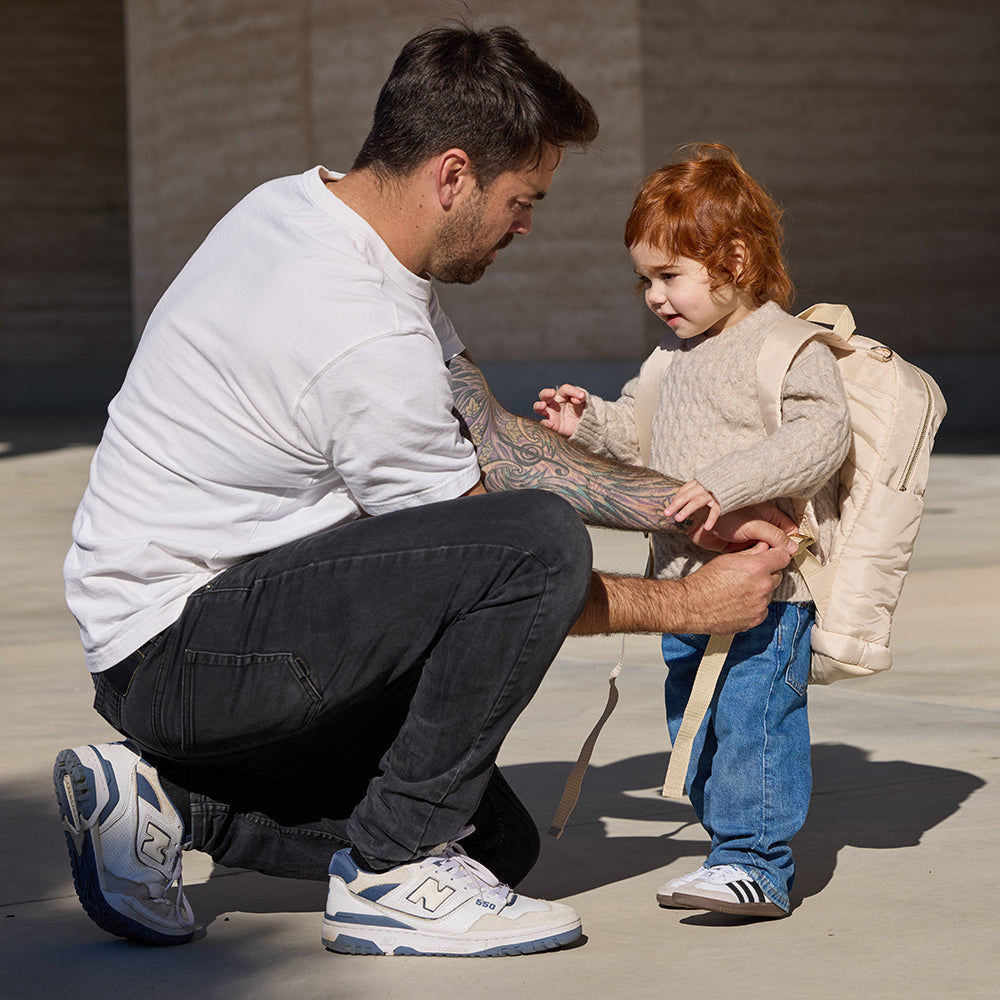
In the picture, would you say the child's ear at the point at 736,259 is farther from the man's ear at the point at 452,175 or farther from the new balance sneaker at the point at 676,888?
the new balance sneaker at the point at 676,888

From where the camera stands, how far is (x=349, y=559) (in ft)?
9.09

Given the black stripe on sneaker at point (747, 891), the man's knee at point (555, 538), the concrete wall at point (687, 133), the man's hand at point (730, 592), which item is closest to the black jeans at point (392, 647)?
the man's knee at point (555, 538)

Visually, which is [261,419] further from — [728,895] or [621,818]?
[621,818]

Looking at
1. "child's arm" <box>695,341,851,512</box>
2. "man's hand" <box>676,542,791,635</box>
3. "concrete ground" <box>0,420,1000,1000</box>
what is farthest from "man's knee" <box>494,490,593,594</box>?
"concrete ground" <box>0,420,1000,1000</box>

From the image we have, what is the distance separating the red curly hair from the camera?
10.8ft

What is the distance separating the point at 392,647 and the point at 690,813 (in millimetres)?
1237

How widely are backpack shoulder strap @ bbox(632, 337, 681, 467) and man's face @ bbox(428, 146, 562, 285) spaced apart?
60 cm

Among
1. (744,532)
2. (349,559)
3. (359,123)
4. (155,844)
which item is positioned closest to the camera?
(349,559)

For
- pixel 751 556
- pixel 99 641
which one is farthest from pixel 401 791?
pixel 751 556

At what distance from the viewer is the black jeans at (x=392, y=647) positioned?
276 centimetres

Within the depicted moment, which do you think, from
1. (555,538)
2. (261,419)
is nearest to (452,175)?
(261,419)

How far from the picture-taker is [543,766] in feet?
13.7

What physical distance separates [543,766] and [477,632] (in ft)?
4.80

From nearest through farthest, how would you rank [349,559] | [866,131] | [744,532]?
[349,559] < [744,532] < [866,131]
